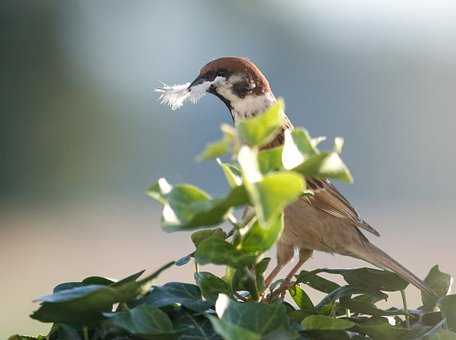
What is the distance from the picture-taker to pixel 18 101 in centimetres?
940

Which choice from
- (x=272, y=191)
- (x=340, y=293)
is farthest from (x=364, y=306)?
(x=272, y=191)

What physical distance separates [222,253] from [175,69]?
397 inches

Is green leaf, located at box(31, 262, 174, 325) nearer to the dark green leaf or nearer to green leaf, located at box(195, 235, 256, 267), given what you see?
green leaf, located at box(195, 235, 256, 267)

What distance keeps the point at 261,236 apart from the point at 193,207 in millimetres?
73

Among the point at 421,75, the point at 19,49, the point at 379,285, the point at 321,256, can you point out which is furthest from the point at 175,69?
the point at 379,285

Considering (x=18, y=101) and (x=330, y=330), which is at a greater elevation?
(x=18, y=101)

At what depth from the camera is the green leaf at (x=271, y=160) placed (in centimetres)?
49

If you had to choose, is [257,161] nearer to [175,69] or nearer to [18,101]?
[18,101]

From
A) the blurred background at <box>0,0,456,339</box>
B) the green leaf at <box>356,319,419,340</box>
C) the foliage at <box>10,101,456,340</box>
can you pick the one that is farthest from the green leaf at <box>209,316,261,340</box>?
the blurred background at <box>0,0,456,339</box>

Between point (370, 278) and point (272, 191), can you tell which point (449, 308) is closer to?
point (370, 278)

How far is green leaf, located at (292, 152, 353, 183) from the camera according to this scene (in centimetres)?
48

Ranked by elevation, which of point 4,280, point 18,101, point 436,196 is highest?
point 18,101

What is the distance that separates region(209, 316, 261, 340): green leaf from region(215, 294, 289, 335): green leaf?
2 centimetres

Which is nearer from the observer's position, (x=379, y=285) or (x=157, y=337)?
(x=157, y=337)
